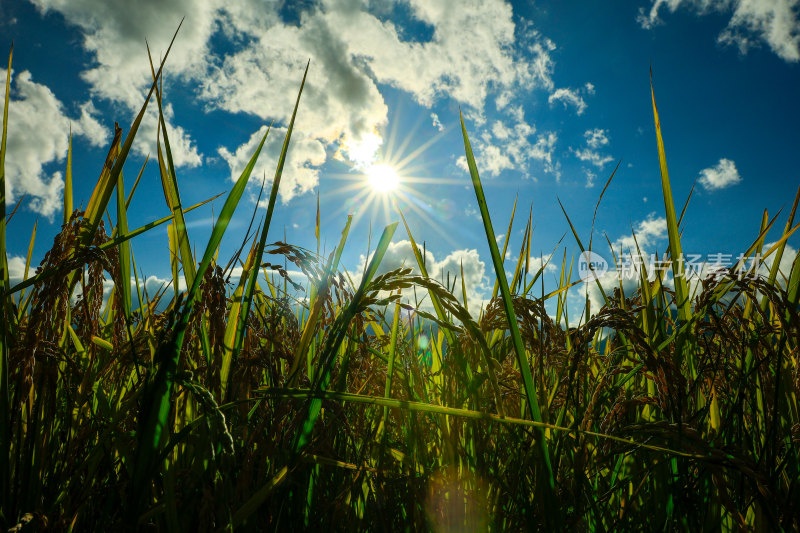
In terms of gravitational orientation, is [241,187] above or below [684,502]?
above

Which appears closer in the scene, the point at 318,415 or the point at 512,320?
the point at 512,320

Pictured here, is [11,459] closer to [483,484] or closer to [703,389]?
[483,484]

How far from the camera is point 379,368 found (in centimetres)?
188

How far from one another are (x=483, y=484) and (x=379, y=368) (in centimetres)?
67

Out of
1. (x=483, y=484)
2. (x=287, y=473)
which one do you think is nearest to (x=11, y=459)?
(x=287, y=473)

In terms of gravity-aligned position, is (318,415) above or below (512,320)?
below

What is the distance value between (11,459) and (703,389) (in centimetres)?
247

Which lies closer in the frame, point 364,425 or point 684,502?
point 684,502

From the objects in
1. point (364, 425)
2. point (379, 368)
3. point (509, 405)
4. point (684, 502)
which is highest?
point (379, 368)

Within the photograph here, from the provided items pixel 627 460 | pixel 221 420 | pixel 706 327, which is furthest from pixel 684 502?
pixel 221 420

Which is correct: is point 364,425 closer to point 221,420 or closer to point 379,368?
point 379,368

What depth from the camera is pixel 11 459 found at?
50.5 inches

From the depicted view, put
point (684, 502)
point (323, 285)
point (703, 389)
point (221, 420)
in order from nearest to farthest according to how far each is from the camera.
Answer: point (221, 420), point (323, 285), point (684, 502), point (703, 389)

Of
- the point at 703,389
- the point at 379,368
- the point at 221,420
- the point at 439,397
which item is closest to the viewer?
the point at 221,420
